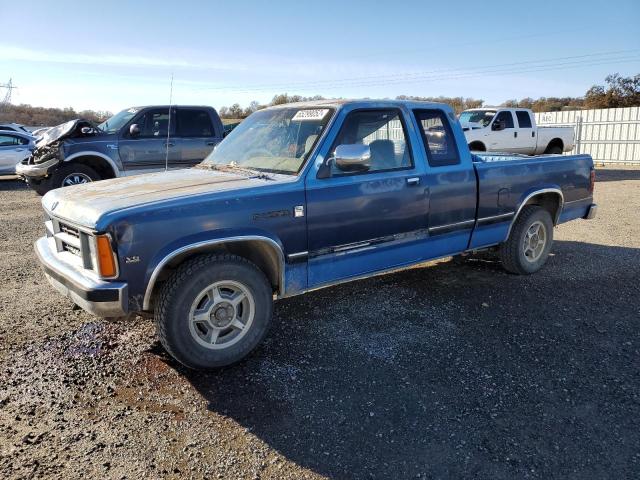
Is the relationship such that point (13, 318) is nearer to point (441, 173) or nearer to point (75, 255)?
point (75, 255)

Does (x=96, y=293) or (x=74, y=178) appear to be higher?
(x=74, y=178)

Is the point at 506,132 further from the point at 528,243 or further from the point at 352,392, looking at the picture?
the point at 352,392

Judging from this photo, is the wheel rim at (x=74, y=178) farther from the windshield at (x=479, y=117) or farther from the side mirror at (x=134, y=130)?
the windshield at (x=479, y=117)

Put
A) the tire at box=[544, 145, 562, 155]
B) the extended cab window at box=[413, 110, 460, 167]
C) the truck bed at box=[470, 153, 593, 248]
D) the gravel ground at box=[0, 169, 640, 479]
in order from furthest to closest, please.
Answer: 1. the tire at box=[544, 145, 562, 155]
2. the truck bed at box=[470, 153, 593, 248]
3. the extended cab window at box=[413, 110, 460, 167]
4. the gravel ground at box=[0, 169, 640, 479]

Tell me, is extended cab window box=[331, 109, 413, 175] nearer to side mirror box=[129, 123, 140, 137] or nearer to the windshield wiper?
the windshield wiper

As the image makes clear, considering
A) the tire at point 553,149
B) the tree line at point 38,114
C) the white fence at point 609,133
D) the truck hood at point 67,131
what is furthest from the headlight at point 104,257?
the tree line at point 38,114

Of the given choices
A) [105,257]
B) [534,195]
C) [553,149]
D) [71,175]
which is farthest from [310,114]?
[553,149]

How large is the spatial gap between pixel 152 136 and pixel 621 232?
890 centimetres

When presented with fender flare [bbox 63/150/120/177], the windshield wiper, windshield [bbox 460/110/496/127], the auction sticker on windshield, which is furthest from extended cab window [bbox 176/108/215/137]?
windshield [bbox 460/110/496/127]

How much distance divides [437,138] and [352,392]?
262 centimetres

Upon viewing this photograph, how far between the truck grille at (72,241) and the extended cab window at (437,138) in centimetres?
297

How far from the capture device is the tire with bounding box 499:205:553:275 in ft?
18.5

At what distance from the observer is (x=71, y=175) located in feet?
32.6

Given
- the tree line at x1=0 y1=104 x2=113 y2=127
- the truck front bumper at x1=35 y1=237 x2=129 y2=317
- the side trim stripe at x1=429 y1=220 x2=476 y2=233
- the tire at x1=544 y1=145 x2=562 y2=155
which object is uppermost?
the tree line at x1=0 y1=104 x2=113 y2=127
